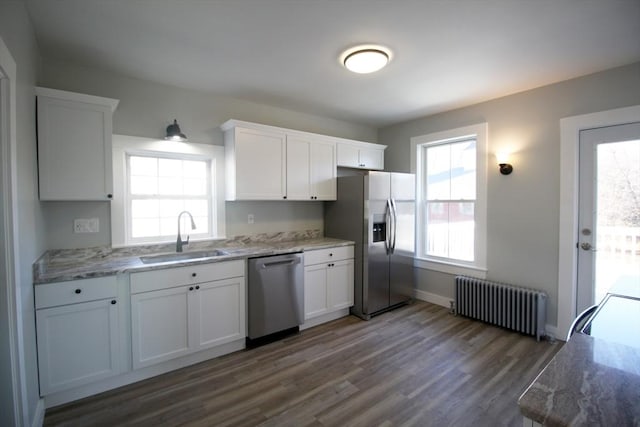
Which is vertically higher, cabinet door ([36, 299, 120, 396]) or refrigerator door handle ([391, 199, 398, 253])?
refrigerator door handle ([391, 199, 398, 253])

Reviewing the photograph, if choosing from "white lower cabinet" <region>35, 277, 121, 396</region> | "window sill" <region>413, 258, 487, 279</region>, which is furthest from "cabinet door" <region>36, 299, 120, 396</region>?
"window sill" <region>413, 258, 487, 279</region>

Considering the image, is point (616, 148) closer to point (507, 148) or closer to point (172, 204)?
point (507, 148)

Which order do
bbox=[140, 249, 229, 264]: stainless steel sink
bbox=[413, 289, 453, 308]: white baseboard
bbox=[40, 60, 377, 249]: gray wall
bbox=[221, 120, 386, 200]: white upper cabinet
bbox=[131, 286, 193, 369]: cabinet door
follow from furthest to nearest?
1. bbox=[413, 289, 453, 308]: white baseboard
2. bbox=[221, 120, 386, 200]: white upper cabinet
3. bbox=[140, 249, 229, 264]: stainless steel sink
4. bbox=[40, 60, 377, 249]: gray wall
5. bbox=[131, 286, 193, 369]: cabinet door

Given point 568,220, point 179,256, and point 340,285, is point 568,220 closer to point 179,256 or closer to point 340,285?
point 340,285

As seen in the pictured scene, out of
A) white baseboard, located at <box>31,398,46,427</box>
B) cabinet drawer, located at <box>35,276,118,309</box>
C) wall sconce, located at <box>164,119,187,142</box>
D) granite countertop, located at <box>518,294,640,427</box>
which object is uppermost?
wall sconce, located at <box>164,119,187,142</box>

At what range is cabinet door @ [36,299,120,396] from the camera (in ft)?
6.41

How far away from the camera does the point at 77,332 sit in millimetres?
2049

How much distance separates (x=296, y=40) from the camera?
2156mm

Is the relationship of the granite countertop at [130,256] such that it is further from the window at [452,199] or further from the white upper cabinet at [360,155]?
the window at [452,199]

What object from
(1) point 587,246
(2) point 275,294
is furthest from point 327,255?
(1) point 587,246

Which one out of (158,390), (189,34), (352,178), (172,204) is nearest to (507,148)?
(352,178)

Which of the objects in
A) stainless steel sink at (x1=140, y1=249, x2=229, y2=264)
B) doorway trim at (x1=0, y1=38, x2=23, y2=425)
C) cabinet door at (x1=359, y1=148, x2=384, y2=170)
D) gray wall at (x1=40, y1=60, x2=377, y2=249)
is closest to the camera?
doorway trim at (x1=0, y1=38, x2=23, y2=425)

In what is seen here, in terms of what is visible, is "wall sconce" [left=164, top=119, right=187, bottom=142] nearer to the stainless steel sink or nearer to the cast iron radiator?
the stainless steel sink

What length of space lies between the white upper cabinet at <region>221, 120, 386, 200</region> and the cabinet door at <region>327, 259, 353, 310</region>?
0.89 m
